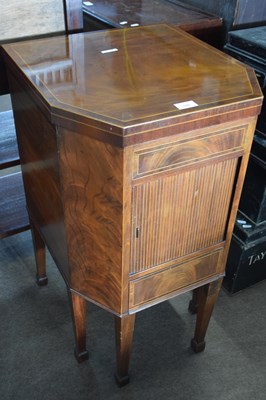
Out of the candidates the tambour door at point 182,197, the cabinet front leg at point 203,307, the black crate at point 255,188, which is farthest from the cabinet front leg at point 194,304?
the tambour door at point 182,197

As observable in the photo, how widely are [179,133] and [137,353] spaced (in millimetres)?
805

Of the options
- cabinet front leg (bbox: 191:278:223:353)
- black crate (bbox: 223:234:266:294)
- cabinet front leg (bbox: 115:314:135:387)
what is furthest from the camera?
black crate (bbox: 223:234:266:294)

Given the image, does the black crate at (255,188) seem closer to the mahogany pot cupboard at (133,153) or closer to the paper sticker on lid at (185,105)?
the mahogany pot cupboard at (133,153)

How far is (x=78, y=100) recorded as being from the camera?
75 centimetres

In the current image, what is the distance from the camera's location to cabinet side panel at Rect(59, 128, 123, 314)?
→ 2.45 feet

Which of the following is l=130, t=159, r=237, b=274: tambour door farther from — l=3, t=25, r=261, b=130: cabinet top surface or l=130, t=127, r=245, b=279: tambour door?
l=3, t=25, r=261, b=130: cabinet top surface

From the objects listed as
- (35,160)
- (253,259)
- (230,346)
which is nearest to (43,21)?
(35,160)

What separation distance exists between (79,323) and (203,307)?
0.34m

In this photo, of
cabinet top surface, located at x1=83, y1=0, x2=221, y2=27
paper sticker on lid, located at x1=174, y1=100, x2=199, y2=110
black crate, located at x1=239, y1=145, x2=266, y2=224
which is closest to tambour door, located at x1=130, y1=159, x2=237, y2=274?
paper sticker on lid, located at x1=174, y1=100, x2=199, y2=110

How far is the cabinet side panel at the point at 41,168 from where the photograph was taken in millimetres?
855

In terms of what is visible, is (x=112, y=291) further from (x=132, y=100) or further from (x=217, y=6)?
(x=217, y=6)

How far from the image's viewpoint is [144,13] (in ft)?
4.50

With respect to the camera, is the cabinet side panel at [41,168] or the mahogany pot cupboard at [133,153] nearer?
the mahogany pot cupboard at [133,153]

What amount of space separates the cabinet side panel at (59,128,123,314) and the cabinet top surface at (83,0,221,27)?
672 mm
